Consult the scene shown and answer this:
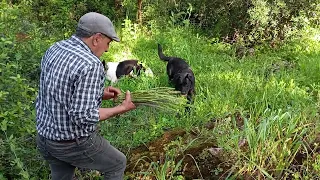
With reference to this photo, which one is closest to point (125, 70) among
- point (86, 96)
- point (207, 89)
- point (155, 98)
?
point (207, 89)

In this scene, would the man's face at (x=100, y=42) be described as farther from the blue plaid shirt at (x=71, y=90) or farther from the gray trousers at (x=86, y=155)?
the gray trousers at (x=86, y=155)

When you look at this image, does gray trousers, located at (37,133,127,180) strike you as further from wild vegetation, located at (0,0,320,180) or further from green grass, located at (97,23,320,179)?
green grass, located at (97,23,320,179)

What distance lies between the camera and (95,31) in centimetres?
239

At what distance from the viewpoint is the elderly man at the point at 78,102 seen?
231 cm

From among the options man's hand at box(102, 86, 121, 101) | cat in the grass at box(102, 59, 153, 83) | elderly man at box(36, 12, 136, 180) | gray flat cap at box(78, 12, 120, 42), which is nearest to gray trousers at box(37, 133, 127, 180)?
elderly man at box(36, 12, 136, 180)

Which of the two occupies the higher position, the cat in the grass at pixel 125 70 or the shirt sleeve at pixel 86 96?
the shirt sleeve at pixel 86 96

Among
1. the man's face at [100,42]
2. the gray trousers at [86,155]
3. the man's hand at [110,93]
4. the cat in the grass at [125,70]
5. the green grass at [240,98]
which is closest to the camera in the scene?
the man's face at [100,42]

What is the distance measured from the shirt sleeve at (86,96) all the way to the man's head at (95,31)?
187 mm

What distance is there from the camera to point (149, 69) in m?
6.34

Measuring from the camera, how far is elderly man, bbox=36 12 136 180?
2307 mm

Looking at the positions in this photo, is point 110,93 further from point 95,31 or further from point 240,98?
point 240,98

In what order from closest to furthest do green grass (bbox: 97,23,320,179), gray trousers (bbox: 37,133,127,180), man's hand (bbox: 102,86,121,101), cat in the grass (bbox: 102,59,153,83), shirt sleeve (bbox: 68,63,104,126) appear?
shirt sleeve (bbox: 68,63,104,126) → gray trousers (bbox: 37,133,127,180) → man's hand (bbox: 102,86,121,101) → green grass (bbox: 97,23,320,179) → cat in the grass (bbox: 102,59,153,83)

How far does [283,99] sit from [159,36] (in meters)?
3.82

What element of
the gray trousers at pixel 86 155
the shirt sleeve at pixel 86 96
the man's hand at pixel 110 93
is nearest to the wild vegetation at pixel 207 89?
the gray trousers at pixel 86 155
